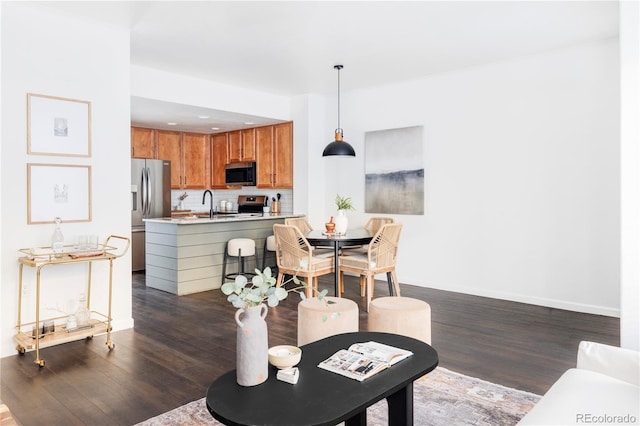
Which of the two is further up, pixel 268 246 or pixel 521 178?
pixel 521 178

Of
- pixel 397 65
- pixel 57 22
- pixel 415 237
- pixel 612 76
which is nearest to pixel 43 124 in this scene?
pixel 57 22

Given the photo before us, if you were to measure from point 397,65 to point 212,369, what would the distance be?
3650 millimetres

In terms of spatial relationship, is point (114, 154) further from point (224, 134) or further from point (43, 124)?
point (224, 134)

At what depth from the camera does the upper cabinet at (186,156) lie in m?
7.54

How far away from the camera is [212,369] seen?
303 centimetres

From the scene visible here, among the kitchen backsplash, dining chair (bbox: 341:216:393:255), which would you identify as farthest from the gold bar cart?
the kitchen backsplash

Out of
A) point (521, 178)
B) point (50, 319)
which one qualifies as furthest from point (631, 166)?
point (50, 319)

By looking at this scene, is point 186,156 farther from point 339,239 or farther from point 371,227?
point 339,239

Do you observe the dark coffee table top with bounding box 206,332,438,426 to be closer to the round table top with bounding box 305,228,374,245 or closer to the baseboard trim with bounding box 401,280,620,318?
the round table top with bounding box 305,228,374,245

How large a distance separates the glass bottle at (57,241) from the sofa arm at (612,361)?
327 cm

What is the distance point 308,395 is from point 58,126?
9.90ft

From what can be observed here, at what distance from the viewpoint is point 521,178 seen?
4.81m

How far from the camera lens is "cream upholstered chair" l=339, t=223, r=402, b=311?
454cm

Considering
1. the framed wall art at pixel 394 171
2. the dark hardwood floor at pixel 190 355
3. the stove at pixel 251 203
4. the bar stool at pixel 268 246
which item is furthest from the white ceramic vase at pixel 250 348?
the stove at pixel 251 203
